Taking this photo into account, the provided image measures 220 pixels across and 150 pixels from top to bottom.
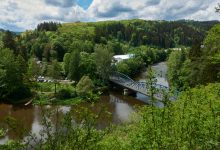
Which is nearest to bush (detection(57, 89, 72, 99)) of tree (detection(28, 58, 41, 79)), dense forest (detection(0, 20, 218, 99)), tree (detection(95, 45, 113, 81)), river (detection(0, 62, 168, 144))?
dense forest (detection(0, 20, 218, 99))

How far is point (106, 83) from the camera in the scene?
6150 centimetres

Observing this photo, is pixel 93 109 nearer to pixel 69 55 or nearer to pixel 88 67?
pixel 88 67

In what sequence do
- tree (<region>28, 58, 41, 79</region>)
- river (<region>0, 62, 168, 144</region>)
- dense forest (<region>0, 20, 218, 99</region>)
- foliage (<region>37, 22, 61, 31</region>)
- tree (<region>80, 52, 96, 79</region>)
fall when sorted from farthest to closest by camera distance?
foliage (<region>37, 22, 61, 31</region>), tree (<region>80, 52, 96, 79</region>), dense forest (<region>0, 20, 218, 99</region>), river (<region>0, 62, 168, 144</region>), tree (<region>28, 58, 41, 79</region>)

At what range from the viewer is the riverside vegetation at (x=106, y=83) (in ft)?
21.1

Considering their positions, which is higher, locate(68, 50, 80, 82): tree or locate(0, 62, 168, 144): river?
locate(68, 50, 80, 82): tree

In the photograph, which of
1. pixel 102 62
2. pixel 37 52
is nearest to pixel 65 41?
pixel 37 52

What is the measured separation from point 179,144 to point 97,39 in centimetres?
10210

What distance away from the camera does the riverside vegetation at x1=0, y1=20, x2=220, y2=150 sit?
6441mm

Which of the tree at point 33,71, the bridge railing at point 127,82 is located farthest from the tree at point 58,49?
the tree at point 33,71

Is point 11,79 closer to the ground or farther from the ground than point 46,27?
closer to the ground

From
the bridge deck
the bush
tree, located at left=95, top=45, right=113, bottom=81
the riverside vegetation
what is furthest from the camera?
tree, located at left=95, top=45, right=113, bottom=81

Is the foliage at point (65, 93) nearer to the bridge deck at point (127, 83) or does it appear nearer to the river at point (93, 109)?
the river at point (93, 109)

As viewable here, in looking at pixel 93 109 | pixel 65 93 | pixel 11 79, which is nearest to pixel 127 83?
pixel 65 93

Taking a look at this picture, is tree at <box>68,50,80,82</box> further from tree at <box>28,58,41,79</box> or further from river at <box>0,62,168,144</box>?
tree at <box>28,58,41,79</box>
